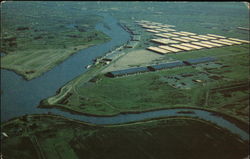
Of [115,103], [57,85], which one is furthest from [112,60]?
[115,103]

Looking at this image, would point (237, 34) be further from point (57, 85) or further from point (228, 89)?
point (57, 85)

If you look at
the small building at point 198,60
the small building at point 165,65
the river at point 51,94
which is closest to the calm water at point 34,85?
the river at point 51,94

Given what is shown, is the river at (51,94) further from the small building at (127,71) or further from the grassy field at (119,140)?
the small building at (127,71)

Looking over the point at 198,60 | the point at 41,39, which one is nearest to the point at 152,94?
the point at 198,60

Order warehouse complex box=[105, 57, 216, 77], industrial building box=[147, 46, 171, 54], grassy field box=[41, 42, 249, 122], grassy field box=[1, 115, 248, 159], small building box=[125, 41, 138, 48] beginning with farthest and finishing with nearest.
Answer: small building box=[125, 41, 138, 48] → industrial building box=[147, 46, 171, 54] → warehouse complex box=[105, 57, 216, 77] → grassy field box=[41, 42, 249, 122] → grassy field box=[1, 115, 248, 159]

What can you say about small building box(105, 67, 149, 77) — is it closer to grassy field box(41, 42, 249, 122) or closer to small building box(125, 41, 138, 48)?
grassy field box(41, 42, 249, 122)

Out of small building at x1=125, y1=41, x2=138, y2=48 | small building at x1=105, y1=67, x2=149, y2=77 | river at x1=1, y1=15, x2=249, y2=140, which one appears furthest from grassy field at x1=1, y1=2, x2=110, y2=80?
small building at x1=105, y1=67, x2=149, y2=77

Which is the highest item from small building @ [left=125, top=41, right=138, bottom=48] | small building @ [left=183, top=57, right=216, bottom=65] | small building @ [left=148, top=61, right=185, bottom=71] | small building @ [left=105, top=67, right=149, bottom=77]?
small building @ [left=125, top=41, right=138, bottom=48]
